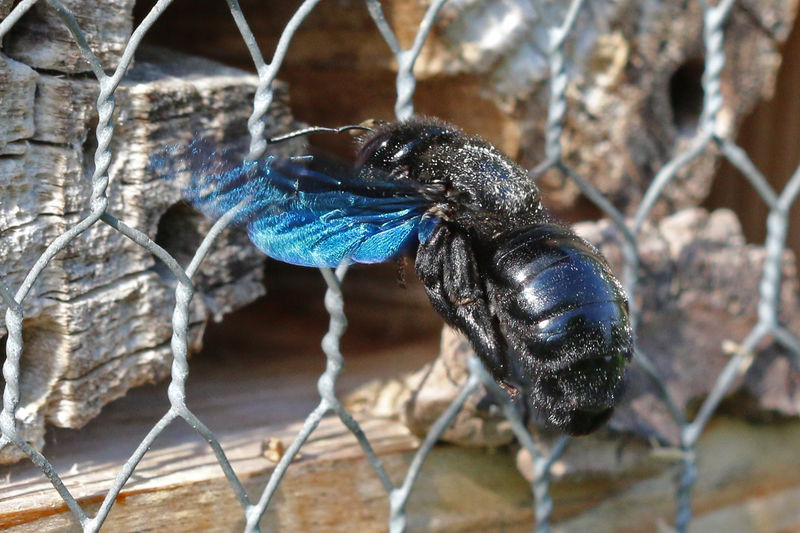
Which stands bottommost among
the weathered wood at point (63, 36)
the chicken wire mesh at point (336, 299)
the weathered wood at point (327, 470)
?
the weathered wood at point (327, 470)

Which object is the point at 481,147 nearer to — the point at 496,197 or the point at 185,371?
the point at 496,197

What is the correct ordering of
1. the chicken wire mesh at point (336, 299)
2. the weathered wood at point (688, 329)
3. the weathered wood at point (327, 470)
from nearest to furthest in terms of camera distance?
the chicken wire mesh at point (336, 299) < the weathered wood at point (327, 470) < the weathered wood at point (688, 329)

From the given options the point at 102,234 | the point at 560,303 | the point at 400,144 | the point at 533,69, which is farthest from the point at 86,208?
the point at 533,69

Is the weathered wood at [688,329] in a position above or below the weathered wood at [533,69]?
below

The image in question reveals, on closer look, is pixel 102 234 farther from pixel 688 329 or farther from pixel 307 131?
pixel 688 329

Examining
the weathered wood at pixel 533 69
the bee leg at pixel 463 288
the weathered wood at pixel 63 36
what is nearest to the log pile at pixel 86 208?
the weathered wood at pixel 63 36

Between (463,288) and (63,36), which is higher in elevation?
(63,36)

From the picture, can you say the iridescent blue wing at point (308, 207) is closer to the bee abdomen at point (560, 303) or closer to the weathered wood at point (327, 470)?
the bee abdomen at point (560, 303)
